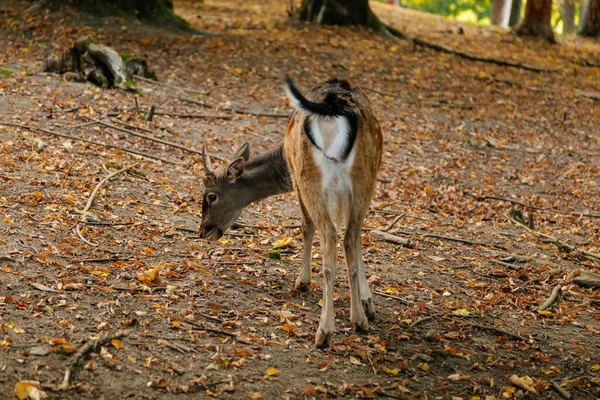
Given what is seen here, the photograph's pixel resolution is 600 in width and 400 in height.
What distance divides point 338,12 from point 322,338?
1335 centimetres

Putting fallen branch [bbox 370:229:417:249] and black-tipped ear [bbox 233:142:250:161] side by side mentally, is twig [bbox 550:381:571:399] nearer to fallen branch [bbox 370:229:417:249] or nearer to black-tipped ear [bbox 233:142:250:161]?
fallen branch [bbox 370:229:417:249]

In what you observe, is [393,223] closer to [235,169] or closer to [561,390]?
[235,169]

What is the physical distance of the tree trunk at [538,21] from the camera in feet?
67.4

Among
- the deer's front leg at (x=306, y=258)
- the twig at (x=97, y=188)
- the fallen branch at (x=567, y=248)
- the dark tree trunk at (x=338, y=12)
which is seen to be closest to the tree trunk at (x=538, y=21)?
the dark tree trunk at (x=338, y=12)

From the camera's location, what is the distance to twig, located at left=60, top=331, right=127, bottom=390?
4.52 meters

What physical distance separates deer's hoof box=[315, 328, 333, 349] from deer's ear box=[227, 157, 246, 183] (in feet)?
7.35

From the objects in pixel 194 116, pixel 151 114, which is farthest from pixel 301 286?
pixel 194 116

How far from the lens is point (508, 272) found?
758 centimetres

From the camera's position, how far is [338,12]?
17641 mm

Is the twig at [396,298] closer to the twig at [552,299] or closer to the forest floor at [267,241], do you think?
the forest floor at [267,241]

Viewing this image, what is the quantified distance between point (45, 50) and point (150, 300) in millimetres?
9518

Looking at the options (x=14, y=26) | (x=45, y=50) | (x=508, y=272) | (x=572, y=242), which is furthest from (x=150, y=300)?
(x=14, y=26)

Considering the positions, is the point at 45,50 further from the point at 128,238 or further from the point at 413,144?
the point at 128,238

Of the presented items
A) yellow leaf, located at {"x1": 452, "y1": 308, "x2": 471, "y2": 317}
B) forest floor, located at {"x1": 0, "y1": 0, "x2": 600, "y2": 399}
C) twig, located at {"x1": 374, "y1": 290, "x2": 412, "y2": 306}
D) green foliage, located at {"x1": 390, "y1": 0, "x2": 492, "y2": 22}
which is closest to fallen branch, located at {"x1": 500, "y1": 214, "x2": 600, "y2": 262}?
forest floor, located at {"x1": 0, "y1": 0, "x2": 600, "y2": 399}
